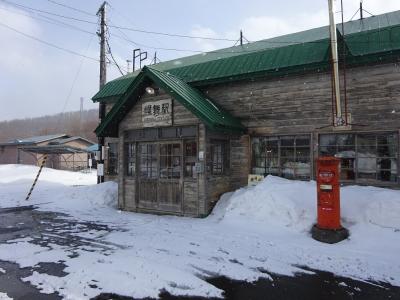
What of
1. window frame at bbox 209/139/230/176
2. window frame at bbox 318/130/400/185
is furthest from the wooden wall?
window frame at bbox 209/139/230/176

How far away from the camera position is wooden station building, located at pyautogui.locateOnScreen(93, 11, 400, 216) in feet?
32.2

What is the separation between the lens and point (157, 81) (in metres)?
11.4

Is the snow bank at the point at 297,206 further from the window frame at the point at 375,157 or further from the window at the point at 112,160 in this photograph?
the window at the point at 112,160

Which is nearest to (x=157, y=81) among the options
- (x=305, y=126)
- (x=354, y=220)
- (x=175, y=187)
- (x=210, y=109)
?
(x=210, y=109)

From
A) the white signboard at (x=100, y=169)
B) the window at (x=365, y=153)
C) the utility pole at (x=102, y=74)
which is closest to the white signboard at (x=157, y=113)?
the utility pole at (x=102, y=74)

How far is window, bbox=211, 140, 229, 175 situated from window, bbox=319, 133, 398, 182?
326 centimetres

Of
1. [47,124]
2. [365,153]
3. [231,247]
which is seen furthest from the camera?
[47,124]

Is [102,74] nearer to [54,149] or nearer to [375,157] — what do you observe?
[375,157]

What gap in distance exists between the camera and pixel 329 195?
25.5 feet

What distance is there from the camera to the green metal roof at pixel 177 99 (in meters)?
10.5

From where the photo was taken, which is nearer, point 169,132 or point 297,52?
point 297,52

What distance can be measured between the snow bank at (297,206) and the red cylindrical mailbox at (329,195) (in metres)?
0.69

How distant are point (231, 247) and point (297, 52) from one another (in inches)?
271

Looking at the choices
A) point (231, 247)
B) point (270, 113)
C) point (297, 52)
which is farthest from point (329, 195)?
point (297, 52)
